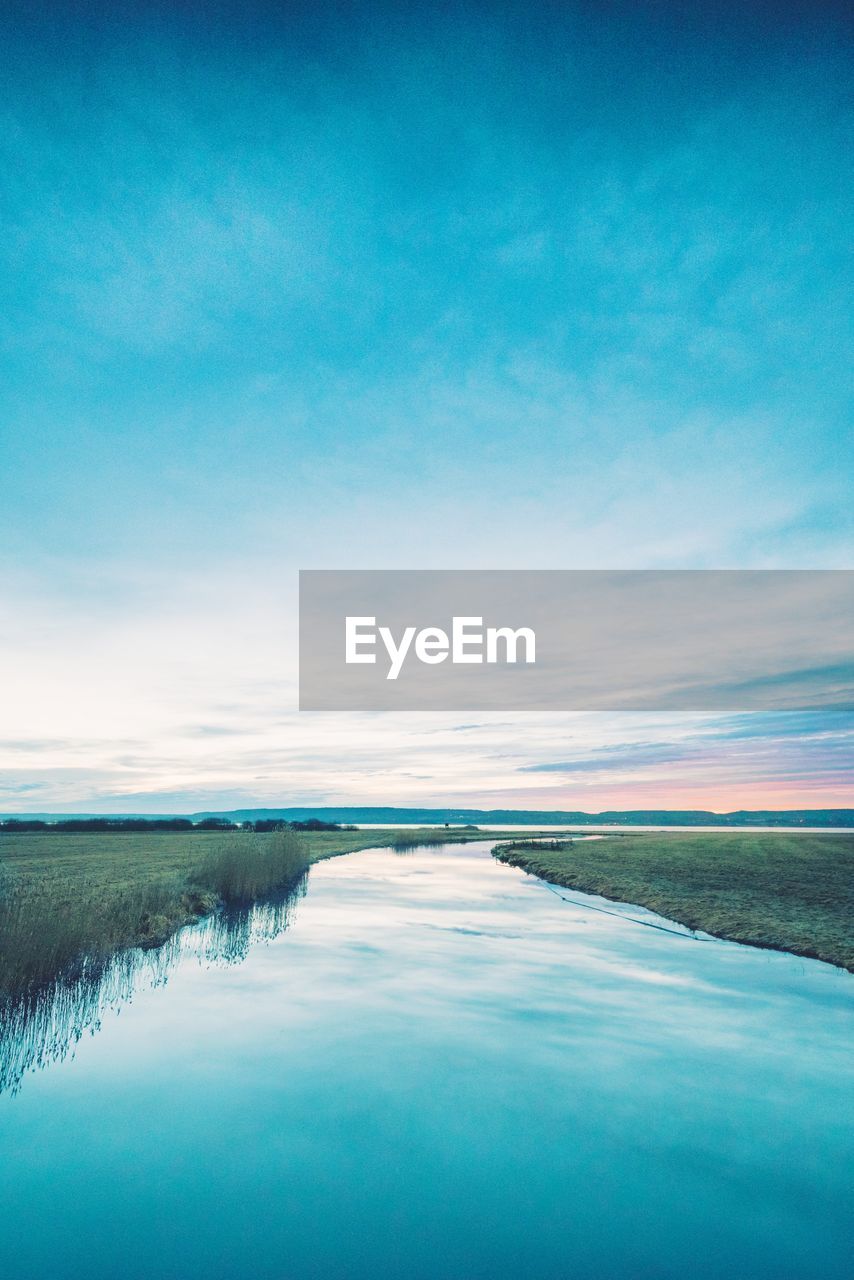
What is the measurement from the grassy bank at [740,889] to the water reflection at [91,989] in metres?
17.2

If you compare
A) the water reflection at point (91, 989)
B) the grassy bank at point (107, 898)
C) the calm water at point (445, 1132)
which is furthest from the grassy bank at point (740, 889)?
the grassy bank at point (107, 898)

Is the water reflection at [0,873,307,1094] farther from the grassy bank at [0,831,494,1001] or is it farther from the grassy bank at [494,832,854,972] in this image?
the grassy bank at [494,832,854,972]

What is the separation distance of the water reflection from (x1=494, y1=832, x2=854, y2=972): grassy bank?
17.2 metres

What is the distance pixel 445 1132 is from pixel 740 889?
2890 cm

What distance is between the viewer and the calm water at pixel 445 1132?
24.6ft

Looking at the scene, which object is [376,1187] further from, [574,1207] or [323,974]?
[323,974]

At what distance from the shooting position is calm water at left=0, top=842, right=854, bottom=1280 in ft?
24.6

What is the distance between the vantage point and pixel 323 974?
19.2 m

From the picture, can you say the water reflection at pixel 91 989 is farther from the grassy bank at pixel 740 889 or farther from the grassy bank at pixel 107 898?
the grassy bank at pixel 740 889

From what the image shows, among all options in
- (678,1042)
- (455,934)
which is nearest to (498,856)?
(455,934)

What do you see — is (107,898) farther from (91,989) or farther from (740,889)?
(740,889)

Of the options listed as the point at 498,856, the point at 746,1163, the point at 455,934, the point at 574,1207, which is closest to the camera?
the point at 574,1207

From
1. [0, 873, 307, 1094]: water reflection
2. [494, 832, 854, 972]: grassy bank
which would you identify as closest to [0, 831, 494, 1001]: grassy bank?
[0, 873, 307, 1094]: water reflection

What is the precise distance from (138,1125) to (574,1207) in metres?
6.38
